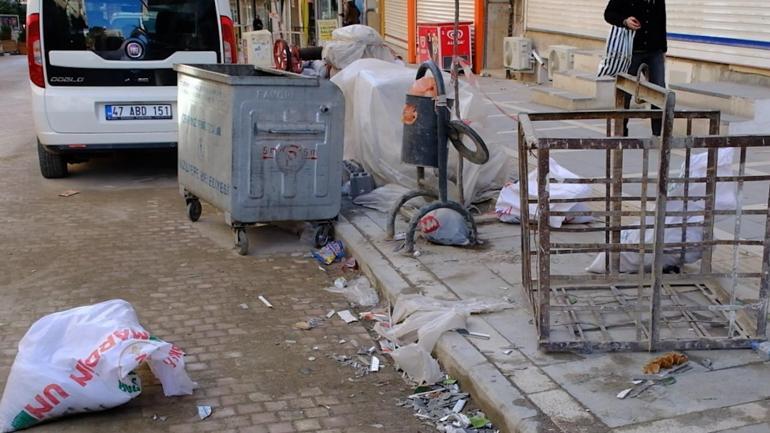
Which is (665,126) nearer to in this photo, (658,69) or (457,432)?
(457,432)

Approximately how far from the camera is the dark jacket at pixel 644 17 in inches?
261

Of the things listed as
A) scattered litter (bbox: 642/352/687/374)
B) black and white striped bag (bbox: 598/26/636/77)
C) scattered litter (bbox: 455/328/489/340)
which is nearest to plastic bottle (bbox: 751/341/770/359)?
scattered litter (bbox: 642/352/687/374)

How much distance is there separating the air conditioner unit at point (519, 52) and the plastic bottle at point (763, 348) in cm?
1247

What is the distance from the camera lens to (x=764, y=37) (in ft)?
30.8

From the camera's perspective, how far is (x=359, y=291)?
17.2 feet

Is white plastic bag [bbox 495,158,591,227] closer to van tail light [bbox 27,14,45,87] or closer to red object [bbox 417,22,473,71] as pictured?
van tail light [bbox 27,14,45,87]

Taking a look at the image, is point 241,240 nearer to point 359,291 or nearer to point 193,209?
point 193,209

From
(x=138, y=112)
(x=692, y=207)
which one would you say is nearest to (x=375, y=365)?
(x=692, y=207)

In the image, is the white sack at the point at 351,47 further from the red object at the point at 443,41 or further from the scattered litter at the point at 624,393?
the scattered litter at the point at 624,393

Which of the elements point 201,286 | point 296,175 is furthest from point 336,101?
point 201,286

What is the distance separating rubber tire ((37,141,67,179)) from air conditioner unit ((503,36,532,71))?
9682 mm

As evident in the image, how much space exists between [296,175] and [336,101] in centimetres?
62

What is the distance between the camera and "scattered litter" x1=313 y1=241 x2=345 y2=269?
596cm

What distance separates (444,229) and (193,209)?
2484 millimetres
